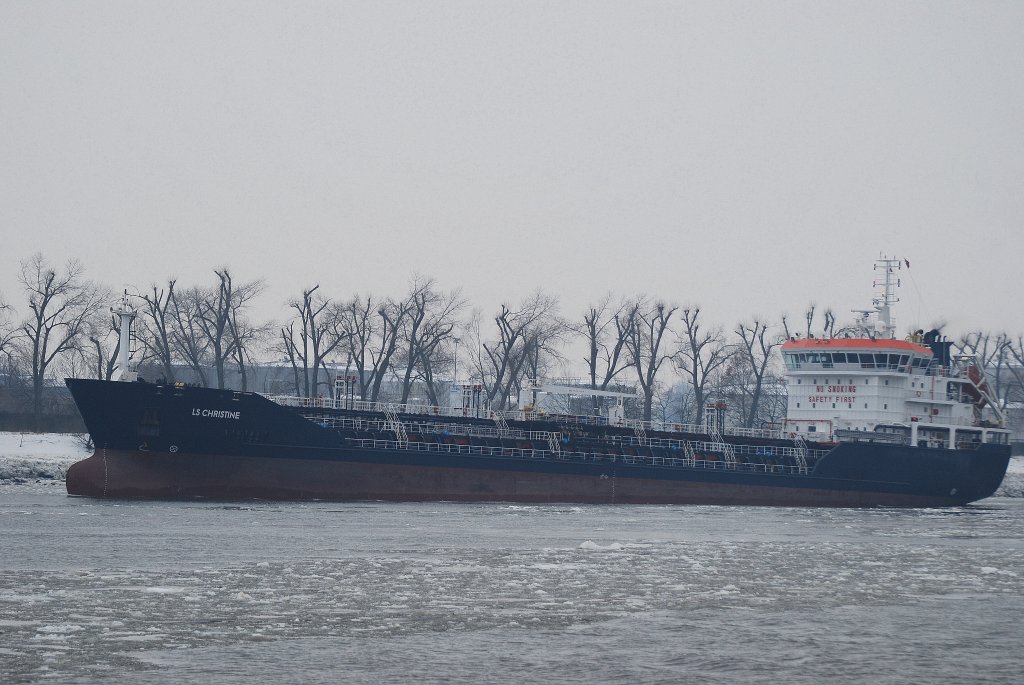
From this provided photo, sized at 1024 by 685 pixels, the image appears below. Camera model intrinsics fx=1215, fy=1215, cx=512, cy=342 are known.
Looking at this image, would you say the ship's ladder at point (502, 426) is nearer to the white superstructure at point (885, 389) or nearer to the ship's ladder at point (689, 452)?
the ship's ladder at point (689, 452)

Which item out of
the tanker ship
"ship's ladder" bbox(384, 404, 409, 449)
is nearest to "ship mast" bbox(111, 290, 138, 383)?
the tanker ship

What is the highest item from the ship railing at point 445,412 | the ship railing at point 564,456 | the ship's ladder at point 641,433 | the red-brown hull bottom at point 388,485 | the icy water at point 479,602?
the ship railing at point 445,412

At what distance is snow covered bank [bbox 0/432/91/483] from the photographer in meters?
57.0

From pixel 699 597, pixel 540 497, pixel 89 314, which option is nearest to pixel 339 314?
pixel 89 314

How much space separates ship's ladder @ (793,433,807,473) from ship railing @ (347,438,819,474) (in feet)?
0.61

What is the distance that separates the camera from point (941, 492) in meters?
60.2

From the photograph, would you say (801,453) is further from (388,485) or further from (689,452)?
(388,485)

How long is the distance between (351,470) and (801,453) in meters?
23.1

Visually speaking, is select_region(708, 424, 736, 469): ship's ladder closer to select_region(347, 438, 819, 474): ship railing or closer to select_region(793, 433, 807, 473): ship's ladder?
select_region(347, 438, 819, 474): ship railing

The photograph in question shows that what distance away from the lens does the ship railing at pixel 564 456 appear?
162 feet

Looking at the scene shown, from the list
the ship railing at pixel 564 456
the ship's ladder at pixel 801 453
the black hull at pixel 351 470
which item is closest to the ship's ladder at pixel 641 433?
the ship railing at pixel 564 456

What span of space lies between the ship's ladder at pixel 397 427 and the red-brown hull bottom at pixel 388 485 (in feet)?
3.81

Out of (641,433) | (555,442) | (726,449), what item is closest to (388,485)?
(555,442)

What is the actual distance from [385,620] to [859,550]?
1869 centimetres
